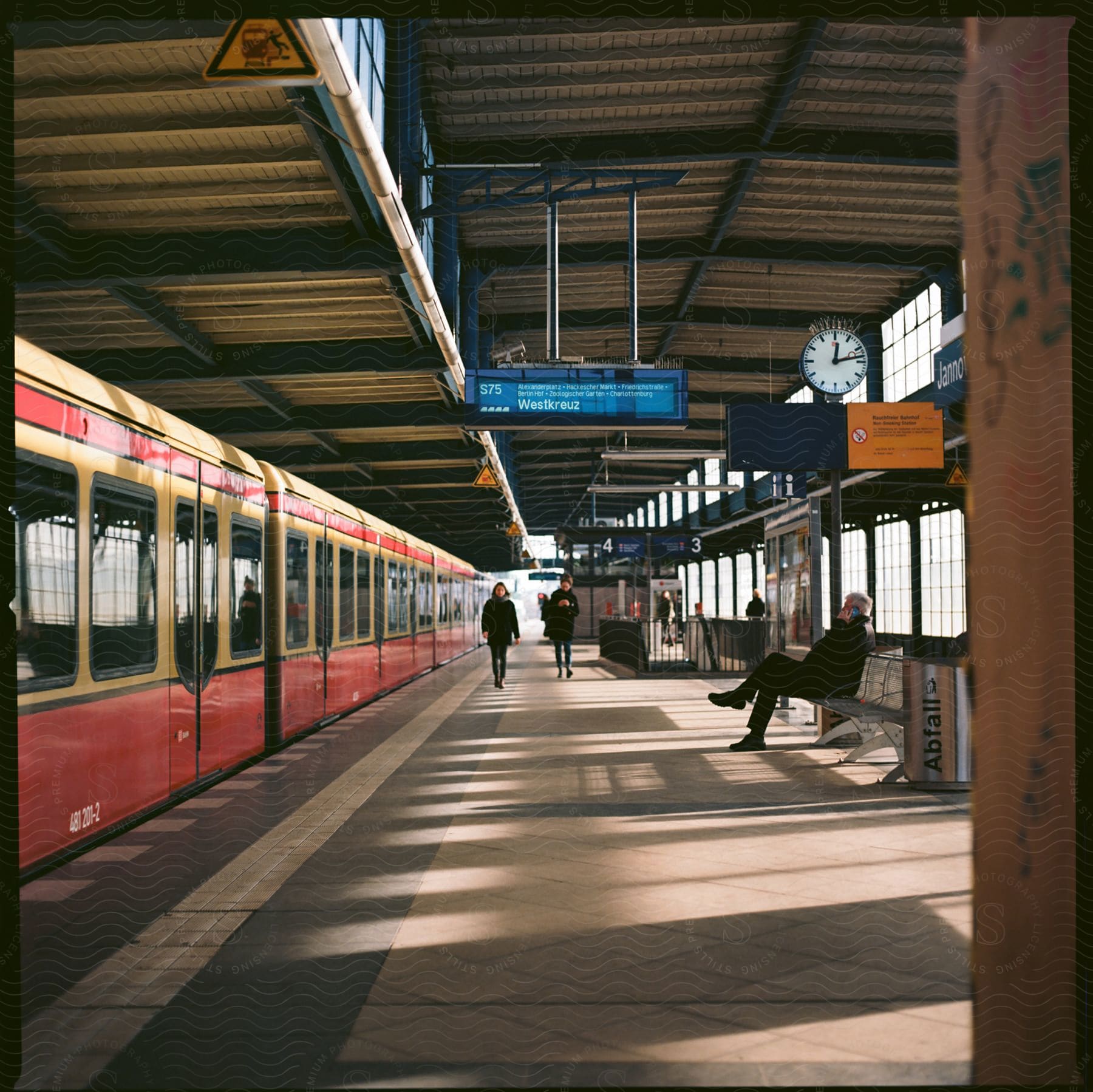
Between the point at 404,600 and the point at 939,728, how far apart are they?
1259 cm

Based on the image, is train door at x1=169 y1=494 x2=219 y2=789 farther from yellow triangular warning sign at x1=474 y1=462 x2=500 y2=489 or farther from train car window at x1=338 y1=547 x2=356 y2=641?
yellow triangular warning sign at x1=474 y1=462 x2=500 y2=489

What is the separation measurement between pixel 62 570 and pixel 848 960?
4040 millimetres

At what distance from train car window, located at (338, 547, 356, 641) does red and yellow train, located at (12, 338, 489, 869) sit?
2.93ft

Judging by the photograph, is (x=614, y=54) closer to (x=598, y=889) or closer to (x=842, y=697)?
(x=842, y=697)

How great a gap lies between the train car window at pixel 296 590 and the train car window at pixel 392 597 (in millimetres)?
6054

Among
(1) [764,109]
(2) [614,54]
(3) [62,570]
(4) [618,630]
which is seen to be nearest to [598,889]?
(3) [62,570]

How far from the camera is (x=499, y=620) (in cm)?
1841

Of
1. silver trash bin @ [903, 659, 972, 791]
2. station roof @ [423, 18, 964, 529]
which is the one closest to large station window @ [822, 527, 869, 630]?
station roof @ [423, 18, 964, 529]

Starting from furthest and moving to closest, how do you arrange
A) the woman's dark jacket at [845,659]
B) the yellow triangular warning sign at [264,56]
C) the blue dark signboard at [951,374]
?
1. the woman's dark jacket at [845,659]
2. the blue dark signboard at [951,374]
3. the yellow triangular warning sign at [264,56]

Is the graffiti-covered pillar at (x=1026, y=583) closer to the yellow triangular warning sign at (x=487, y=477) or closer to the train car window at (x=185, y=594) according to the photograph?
the train car window at (x=185, y=594)

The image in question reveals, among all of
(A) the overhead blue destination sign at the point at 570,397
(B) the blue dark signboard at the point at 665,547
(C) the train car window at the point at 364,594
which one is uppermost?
(A) the overhead blue destination sign at the point at 570,397

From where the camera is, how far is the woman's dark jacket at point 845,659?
9.66m

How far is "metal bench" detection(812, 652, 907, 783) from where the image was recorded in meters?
8.49

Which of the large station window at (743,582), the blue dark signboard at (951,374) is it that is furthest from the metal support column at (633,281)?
the large station window at (743,582)
